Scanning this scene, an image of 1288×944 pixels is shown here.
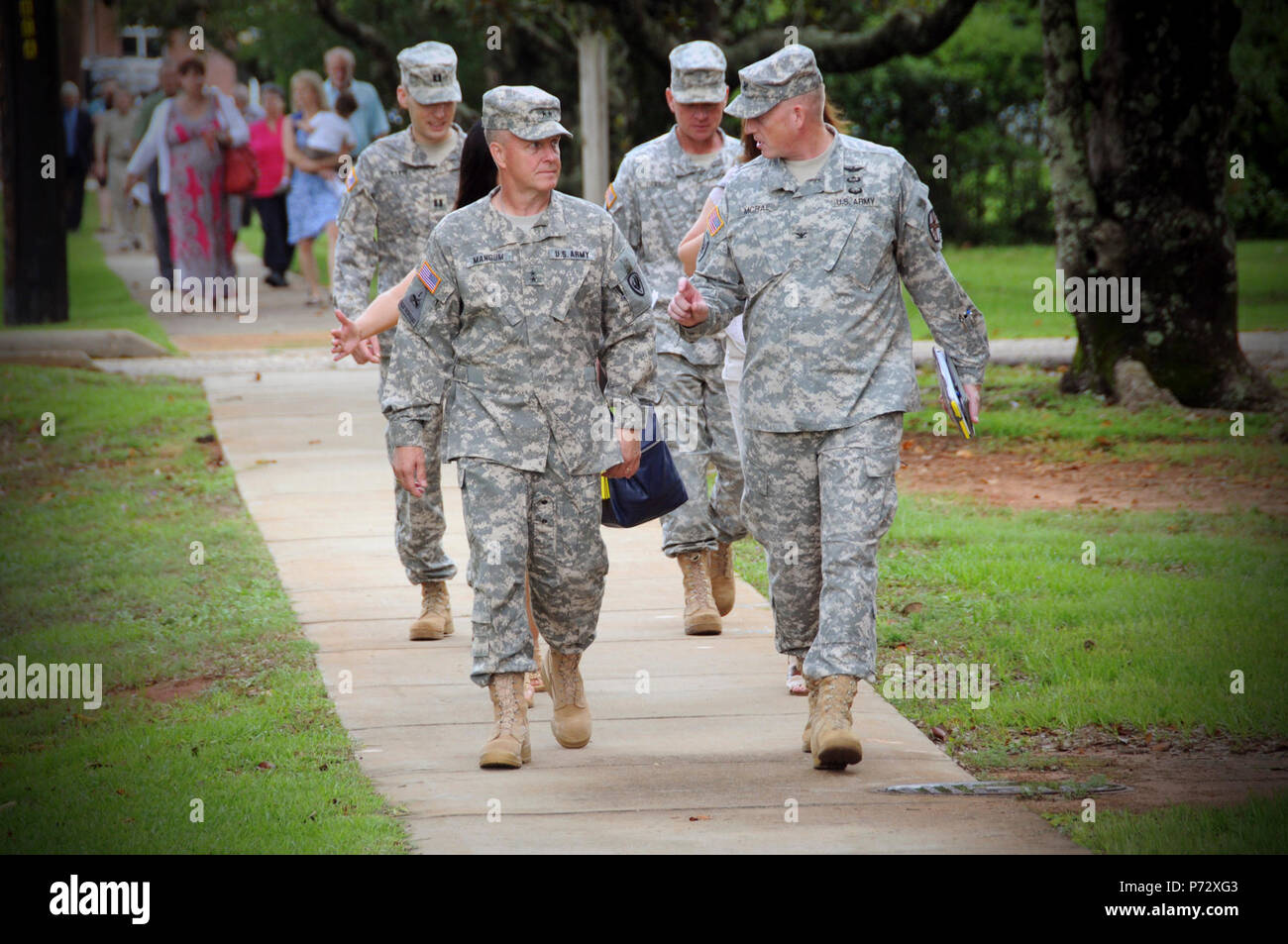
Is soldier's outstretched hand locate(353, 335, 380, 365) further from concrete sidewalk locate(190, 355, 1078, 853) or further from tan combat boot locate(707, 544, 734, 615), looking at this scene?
tan combat boot locate(707, 544, 734, 615)

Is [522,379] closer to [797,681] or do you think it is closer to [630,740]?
[630,740]

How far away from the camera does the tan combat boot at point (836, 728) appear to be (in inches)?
224

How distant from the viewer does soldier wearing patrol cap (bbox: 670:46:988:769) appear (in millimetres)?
5734

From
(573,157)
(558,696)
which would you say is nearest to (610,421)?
(558,696)

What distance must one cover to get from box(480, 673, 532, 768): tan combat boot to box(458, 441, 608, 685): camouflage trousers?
0.22ft

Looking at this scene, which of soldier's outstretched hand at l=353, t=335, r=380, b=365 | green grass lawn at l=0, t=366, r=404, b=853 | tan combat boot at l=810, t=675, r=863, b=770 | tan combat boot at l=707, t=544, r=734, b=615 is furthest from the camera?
tan combat boot at l=707, t=544, r=734, b=615

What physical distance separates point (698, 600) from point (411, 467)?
218cm

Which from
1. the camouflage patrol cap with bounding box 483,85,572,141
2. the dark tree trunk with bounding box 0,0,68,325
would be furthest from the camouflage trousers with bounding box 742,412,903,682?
the dark tree trunk with bounding box 0,0,68,325

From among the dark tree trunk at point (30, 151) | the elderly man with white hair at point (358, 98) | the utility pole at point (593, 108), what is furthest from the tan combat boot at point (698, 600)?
the dark tree trunk at point (30, 151)

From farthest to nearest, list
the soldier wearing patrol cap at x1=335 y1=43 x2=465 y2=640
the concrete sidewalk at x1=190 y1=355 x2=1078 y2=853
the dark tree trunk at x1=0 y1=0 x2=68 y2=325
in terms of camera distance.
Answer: the dark tree trunk at x1=0 y1=0 x2=68 y2=325
the soldier wearing patrol cap at x1=335 y1=43 x2=465 y2=640
the concrete sidewalk at x1=190 y1=355 x2=1078 y2=853

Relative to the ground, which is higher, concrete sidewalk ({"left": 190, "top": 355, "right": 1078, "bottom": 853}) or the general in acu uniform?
the general in acu uniform

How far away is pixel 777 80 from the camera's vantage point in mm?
5750

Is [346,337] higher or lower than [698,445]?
higher

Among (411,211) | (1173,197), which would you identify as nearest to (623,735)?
(411,211)
